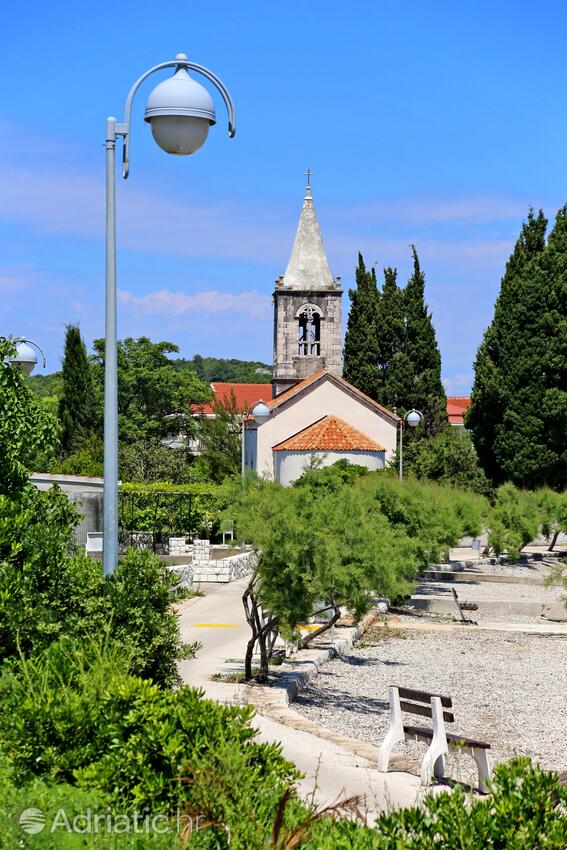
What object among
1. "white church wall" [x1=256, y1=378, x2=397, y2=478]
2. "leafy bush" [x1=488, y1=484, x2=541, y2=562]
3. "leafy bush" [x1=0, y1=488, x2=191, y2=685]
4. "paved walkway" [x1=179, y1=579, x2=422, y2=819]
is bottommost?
"paved walkway" [x1=179, y1=579, x2=422, y2=819]

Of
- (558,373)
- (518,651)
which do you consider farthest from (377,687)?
(558,373)

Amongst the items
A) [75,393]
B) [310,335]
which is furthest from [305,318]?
[75,393]

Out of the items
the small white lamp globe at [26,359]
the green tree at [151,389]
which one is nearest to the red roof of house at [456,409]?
the green tree at [151,389]

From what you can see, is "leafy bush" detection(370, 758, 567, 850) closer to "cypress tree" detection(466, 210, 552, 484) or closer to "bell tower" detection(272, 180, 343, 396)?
"cypress tree" detection(466, 210, 552, 484)

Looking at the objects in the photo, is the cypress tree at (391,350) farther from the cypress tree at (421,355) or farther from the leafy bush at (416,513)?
the leafy bush at (416,513)

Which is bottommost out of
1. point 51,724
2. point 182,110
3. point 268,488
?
point 51,724

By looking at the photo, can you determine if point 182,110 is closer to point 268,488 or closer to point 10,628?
point 10,628

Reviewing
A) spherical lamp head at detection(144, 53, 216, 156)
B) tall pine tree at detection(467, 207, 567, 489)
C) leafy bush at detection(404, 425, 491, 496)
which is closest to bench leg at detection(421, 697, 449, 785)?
spherical lamp head at detection(144, 53, 216, 156)

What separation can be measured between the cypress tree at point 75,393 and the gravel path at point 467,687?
163 ft

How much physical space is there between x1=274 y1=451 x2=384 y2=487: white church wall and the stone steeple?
12902 millimetres

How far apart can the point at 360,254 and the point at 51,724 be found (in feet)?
210

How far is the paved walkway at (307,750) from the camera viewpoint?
9.25 m

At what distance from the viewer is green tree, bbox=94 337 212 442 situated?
76.9 metres

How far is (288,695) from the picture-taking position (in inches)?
618
